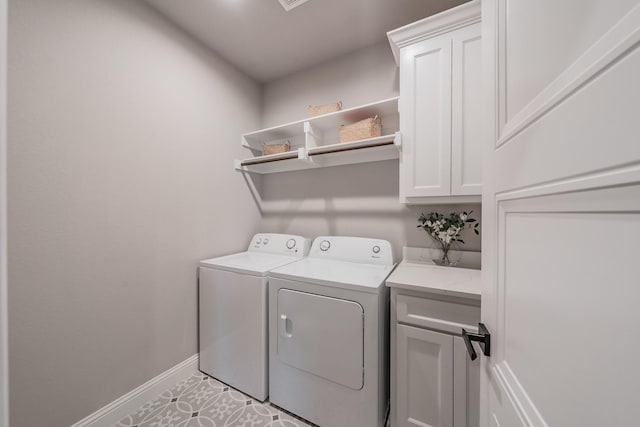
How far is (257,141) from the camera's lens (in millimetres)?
2436

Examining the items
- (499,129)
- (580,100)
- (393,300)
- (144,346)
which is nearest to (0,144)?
(580,100)

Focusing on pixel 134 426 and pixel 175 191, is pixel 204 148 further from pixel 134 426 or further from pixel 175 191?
pixel 134 426

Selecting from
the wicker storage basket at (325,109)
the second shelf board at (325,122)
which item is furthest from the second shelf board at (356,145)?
the wicker storage basket at (325,109)

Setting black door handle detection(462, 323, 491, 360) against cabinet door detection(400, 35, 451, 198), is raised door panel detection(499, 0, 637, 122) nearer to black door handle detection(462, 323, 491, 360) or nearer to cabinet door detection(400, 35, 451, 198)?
black door handle detection(462, 323, 491, 360)

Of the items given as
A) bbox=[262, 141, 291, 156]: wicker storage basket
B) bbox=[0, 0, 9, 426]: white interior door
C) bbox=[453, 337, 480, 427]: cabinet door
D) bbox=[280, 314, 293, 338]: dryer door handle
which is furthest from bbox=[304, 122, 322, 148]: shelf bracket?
bbox=[453, 337, 480, 427]: cabinet door

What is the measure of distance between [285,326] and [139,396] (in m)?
1.10

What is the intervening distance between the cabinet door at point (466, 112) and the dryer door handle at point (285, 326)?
1335 millimetres

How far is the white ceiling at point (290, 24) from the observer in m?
1.58

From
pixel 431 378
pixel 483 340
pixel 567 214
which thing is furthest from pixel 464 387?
pixel 567 214

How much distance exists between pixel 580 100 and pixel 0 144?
3.46ft

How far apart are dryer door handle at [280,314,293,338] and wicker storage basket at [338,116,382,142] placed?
1.39 metres

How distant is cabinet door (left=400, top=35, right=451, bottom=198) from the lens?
55.2 inches

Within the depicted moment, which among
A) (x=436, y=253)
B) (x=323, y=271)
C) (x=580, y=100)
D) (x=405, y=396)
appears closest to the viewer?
(x=580, y=100)

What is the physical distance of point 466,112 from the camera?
1.35m
